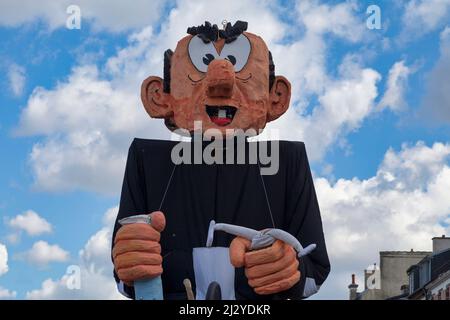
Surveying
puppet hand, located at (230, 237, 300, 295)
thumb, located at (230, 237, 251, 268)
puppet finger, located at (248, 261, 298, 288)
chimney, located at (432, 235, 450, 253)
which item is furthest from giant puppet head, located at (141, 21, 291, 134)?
chimney, located at (432, 235, 450, 253)

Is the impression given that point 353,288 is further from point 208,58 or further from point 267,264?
point 267,264

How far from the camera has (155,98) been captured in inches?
495

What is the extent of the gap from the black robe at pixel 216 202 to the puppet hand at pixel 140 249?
0.42 m

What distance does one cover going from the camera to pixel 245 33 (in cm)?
1252

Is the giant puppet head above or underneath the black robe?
above

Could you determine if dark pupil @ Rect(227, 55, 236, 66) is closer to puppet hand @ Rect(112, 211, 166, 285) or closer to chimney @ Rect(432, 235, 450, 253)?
puppet hand @ Rect(112, 211, 166, 285)

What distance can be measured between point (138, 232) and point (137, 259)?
275 mm

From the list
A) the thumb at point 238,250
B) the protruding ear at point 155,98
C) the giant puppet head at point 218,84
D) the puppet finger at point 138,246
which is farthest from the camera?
the protruding ear at point 155,98

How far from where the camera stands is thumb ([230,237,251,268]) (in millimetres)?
11141

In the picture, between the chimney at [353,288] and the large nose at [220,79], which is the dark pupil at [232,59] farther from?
the chimney at [353,288]

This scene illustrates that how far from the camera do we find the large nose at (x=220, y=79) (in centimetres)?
1192

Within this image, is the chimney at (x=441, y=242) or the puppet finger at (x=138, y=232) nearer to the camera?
the puppet finger at (x=138, y=232)

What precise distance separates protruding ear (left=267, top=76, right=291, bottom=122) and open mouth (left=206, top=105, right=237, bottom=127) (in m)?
0.50

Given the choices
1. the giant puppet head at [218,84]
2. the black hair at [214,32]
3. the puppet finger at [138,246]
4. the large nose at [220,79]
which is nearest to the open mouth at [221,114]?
the giant puppet head at [218,84]
